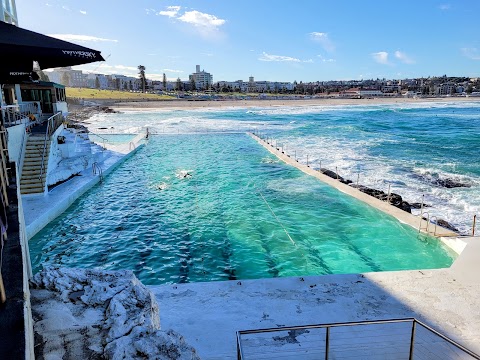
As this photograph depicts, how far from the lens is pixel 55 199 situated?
623 inches

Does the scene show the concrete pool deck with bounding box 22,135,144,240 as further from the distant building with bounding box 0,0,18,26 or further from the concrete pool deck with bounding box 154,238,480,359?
the distant building with bounding box 0,0,18,26

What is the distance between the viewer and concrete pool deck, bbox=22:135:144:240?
44.1ft

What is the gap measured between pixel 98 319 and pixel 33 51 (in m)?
3.66

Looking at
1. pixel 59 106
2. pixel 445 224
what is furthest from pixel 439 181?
pixel 59 106

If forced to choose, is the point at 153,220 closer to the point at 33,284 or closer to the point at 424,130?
the point at 33,284

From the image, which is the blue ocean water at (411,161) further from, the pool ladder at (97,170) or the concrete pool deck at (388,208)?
the pool ladder at (97,170)

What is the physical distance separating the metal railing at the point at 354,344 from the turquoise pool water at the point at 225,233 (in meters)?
4.34

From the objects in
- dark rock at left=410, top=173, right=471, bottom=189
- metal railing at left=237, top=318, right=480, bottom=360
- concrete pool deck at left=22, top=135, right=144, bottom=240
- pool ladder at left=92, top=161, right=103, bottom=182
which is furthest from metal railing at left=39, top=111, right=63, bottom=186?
dark rock at left=410, top=173, right=471, bottom=189

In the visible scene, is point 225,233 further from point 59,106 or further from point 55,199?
point 59,106

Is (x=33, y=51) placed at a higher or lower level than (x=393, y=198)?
higher

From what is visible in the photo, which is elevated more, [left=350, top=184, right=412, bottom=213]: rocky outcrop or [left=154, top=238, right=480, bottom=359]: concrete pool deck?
[left=154, top=238, right=480, bottom=359]: concrete pool deck

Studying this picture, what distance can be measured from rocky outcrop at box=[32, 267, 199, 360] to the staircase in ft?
38.9

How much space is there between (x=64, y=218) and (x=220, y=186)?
8.36 m

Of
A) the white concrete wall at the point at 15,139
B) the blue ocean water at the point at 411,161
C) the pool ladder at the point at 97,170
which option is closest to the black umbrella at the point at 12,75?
the white concrete wall at the point at 15,139
